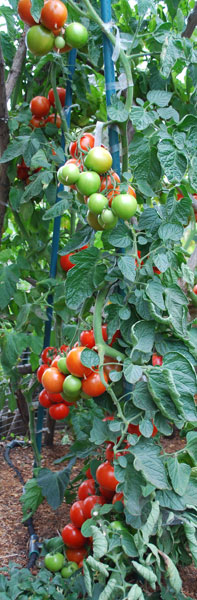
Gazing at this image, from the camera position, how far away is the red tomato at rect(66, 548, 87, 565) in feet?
3.75

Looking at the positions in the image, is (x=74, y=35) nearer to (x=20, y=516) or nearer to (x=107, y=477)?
(x=107, y=477)

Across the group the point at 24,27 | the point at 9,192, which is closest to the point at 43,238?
the point at 9,192

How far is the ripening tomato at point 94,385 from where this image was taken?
2.83ft

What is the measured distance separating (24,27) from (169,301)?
0.95 meters

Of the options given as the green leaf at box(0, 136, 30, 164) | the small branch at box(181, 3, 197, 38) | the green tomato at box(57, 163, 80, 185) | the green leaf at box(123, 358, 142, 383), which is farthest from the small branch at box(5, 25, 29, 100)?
the green leaf at box(123, 358, 142, 383)

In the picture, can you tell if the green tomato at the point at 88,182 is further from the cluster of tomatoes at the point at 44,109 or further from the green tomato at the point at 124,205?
the cluster of tomatoes at the point at 44,109

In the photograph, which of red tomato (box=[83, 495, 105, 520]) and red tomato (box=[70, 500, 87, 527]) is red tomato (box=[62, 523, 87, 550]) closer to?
red tomato (box=[70, 500, 87, 527])

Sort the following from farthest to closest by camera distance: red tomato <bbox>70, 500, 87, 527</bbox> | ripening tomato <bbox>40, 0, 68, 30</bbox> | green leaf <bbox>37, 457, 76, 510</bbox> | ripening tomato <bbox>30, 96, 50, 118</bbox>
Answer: ripening tomato <bbox>30, 96, 50, 118</bbox> → green leaf <bbox>37, 457, 76, 510</bbox> → red tomato <bbox>70, 500, 87, 527</bbox> → ripening tomato <bbox>40, 0, 68, 30</bbox>

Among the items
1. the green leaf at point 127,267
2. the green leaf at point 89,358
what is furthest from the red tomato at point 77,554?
the green leaf at point 127,267

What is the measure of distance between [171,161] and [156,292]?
0.65 ft

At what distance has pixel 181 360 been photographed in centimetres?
77

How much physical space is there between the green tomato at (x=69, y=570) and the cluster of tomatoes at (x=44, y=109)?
1.06 m

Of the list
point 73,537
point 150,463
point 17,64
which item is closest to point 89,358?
point 150,463

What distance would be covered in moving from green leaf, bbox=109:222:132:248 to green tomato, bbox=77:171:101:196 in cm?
8
